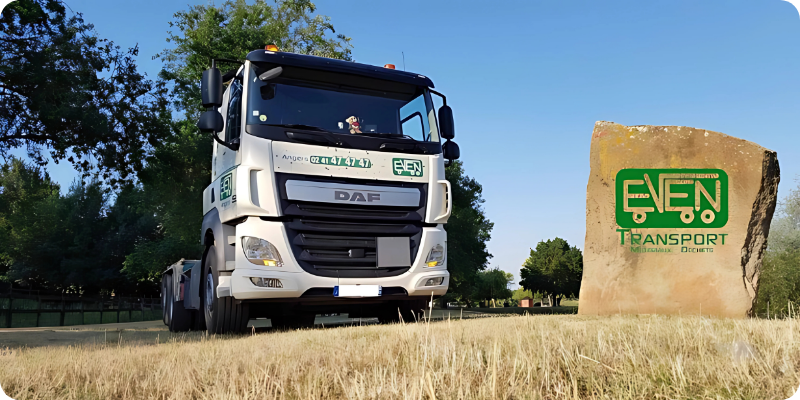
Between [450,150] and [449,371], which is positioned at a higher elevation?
[450,150]

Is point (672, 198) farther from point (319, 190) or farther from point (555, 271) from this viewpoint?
point (555, 271)

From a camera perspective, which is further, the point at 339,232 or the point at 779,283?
the point at 779,283

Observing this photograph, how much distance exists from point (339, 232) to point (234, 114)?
2183mm

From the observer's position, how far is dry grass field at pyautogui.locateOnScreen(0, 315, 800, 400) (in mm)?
3371

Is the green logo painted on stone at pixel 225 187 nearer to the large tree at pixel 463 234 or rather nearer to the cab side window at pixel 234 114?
the cab side window at pixel 234 114

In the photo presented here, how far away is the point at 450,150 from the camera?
9195mm

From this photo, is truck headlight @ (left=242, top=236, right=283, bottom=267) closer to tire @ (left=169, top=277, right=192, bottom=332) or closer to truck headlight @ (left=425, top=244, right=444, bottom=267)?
truck headlight @ (left=425, top=244, right=444, bottom=267)

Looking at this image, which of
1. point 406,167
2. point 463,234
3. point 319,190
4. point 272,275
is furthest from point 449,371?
point 463,234

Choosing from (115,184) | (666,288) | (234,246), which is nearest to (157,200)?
(115,184)

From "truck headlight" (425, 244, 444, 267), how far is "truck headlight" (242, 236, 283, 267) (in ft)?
6.62

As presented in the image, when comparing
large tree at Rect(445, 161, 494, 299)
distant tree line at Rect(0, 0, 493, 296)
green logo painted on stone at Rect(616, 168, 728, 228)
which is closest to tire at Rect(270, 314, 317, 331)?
green logo painted on stone at Rect(616, 168, 728, 228)

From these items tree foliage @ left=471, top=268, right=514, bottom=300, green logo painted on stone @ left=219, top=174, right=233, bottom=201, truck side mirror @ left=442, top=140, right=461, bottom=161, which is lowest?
tree foliage @ left=471, top=268, right=514, bottom=300

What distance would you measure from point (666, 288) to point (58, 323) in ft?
75.0

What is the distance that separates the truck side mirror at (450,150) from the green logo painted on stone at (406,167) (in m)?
0.83
